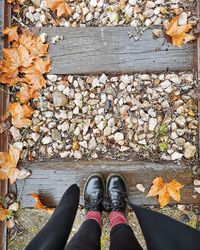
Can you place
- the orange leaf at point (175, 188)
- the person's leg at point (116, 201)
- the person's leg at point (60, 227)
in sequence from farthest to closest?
the orange leaf at point (175, 188) < the person's leg at point (116, 201) < the person's leg at point (60, 227)

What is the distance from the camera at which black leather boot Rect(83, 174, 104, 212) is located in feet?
8.17

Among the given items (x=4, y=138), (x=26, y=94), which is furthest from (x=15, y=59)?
(x=4, y=138)

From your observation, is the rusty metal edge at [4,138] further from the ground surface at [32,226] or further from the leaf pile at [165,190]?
the leaf pile at [165,190]

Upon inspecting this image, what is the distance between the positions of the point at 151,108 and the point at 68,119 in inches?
19.7

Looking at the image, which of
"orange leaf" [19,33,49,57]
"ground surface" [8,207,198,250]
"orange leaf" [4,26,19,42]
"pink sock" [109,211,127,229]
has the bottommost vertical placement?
"ground surface" [8,207,198,250]

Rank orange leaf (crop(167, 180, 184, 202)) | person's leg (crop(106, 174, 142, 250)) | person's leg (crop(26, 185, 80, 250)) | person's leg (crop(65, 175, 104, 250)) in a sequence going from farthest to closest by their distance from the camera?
1. orange leaf (crop(167, 180, 184, 202))
2. person's leg (crop(106, 174, 142, 250))
3. person's leg (crop(65, 175, 104, 250))
4. person's leg (crop(26, 185, 80, 250))

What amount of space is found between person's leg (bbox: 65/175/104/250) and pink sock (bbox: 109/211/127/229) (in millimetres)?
71

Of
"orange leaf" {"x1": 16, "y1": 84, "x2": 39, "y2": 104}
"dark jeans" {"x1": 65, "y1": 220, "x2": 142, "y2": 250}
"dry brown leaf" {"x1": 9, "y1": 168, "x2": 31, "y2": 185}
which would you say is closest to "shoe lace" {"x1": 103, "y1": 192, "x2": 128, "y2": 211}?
"dark jeans" {"x1": 65, "y1": 220, "x2": 142, "y2": 250}

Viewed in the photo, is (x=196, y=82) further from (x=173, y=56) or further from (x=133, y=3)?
(x=133, y=3)

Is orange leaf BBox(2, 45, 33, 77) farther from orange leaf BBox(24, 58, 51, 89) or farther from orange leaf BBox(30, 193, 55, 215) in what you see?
orange leaf BBox(30, 193, 55, 215)

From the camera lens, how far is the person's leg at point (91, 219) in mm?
2086

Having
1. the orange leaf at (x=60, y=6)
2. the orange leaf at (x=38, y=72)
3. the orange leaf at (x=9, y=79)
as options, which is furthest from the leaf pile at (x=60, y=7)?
the orange leaf at (x=9, y=79)

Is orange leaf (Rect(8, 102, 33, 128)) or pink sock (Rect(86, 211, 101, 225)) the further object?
orange leaf (Rect(8, 102, 33, 128))

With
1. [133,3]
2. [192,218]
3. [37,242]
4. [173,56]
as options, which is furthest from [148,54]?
[37,242]
